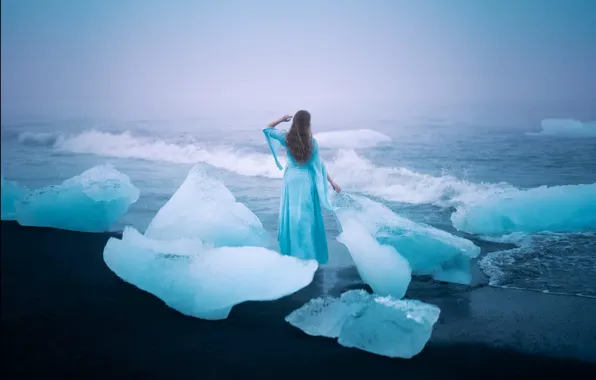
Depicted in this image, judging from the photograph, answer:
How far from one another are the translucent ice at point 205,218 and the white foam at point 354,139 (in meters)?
5.68

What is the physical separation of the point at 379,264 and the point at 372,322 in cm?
67

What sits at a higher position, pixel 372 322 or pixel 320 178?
pixel 320 178

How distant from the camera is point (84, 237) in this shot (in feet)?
13.8

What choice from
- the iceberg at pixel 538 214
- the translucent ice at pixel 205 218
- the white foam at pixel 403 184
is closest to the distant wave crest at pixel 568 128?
the white foam at pixel 403 184

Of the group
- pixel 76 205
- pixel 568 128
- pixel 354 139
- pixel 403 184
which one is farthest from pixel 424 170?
pixel 76 205

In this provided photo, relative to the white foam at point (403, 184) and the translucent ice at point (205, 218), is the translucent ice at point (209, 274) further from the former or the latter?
the white foam at point (403, 184)

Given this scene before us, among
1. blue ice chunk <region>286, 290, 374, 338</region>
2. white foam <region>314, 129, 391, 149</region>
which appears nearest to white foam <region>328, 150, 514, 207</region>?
white foam <region>314, 129, 391, 149</region>

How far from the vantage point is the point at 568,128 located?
22.0 feet

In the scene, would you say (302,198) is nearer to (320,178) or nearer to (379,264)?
(320,178)

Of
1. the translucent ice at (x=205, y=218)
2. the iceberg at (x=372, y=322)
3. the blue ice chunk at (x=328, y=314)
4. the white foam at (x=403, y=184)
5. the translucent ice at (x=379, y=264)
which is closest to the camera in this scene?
the iceberg at (x=372, y=322)

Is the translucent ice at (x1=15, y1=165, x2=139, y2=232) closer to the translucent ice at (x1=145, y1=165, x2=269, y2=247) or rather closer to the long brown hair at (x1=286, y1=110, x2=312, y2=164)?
the translucent ice at (x1=145, y1=165, x2=269, y2=247)

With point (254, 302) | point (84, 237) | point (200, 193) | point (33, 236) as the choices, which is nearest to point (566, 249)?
point (254, 302)

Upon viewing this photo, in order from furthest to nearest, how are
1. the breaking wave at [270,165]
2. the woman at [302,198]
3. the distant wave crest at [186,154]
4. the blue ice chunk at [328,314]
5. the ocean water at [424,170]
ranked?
1. the distant wave crest at [186,154]
2. the breaking wave at [270,165]
3. the ocean water at [424,170]
4. the woman at [302,198]
5. the blue ice chunk at [328,314]

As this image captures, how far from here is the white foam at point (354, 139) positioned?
9320mm
